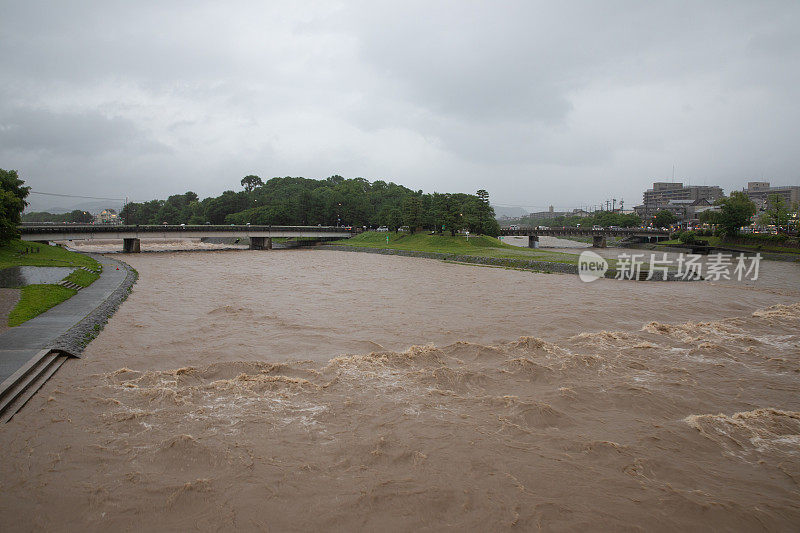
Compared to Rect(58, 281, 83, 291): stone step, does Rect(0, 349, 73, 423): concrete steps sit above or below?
below

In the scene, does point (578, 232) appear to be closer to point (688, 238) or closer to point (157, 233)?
point (688, 238)

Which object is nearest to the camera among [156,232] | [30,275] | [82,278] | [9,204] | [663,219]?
[30,275]

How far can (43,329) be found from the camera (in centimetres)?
1488

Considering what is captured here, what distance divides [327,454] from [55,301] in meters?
18.4

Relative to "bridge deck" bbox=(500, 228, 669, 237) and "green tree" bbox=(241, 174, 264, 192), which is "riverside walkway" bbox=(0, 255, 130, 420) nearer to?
"bridge deck" bbox=(500, 228, 669, 237)

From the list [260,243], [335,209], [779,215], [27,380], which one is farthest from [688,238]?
[27,380]

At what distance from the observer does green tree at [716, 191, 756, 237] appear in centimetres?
6725

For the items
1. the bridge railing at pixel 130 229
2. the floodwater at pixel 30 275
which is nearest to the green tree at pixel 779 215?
the bridge railing at pixel 130 229

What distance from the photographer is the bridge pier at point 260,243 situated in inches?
3075

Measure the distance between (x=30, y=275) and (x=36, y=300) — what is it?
29.9ft

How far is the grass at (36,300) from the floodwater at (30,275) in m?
1.91

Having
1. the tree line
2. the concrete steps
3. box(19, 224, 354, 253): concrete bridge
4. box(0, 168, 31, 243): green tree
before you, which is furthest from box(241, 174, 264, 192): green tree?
the concrete steps

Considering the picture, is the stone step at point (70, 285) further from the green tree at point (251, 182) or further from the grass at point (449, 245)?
the green tree at point (251, 182)

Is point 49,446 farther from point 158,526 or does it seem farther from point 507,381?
point 507,381
